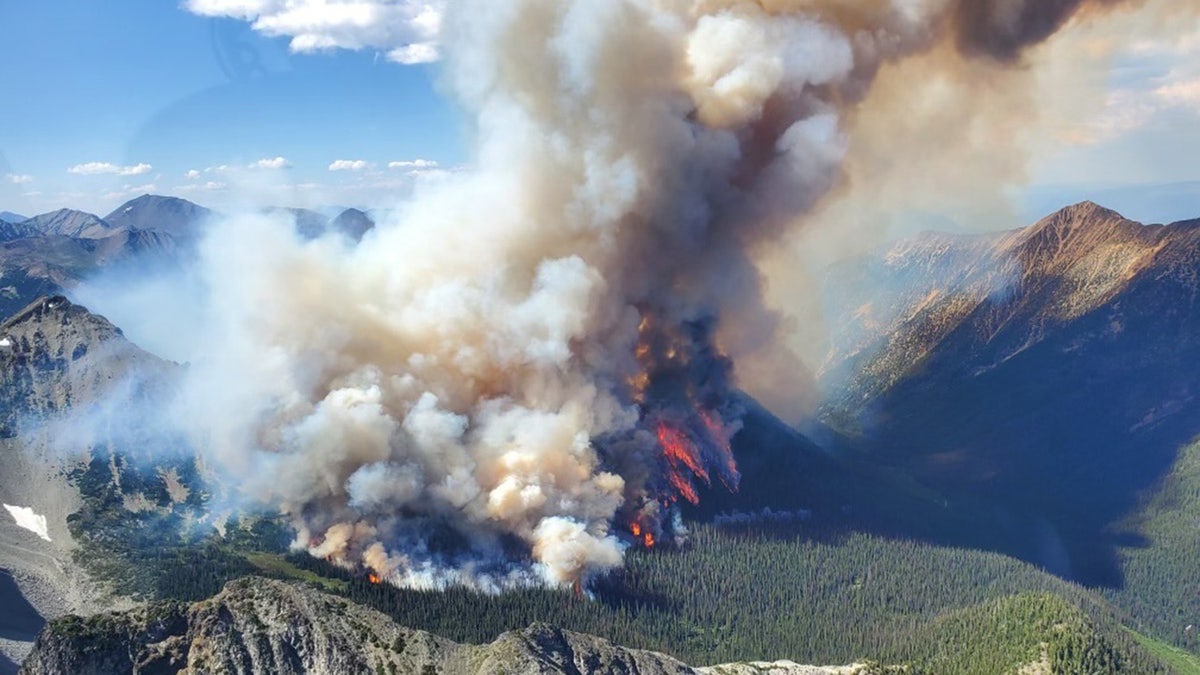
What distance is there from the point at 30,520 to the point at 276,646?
212ft

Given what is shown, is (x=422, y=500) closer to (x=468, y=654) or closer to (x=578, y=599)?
(x=578, y=599)

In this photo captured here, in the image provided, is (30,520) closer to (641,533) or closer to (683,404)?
(641,533)

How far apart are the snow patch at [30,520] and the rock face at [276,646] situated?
50263 millimetres

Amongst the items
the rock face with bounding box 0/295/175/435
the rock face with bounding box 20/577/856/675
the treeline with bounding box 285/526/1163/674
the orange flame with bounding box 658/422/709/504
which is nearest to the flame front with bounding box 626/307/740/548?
the orange flame with bounding box 658/422/709/504

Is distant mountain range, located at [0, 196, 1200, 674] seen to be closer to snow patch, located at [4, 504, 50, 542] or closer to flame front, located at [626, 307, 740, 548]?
snow patch, located at [4, 504, 50, 542]

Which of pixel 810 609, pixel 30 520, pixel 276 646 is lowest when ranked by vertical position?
pixel 276 646

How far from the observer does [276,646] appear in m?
72.4

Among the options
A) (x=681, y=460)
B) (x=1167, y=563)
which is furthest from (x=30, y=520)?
(x=1167, y=563)

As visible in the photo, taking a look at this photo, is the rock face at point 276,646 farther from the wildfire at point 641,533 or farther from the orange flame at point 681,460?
the orange flame at point 681,460

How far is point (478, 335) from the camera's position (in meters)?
126

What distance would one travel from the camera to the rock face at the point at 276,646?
7075cm

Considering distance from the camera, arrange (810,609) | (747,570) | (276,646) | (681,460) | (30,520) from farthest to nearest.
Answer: (681,460) → (747,570) → (30,520) → (810,609) → (276,646)

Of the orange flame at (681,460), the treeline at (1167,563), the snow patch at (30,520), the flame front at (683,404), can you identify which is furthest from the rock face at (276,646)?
the treeline at (1167,563)

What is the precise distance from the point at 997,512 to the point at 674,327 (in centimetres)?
8023
